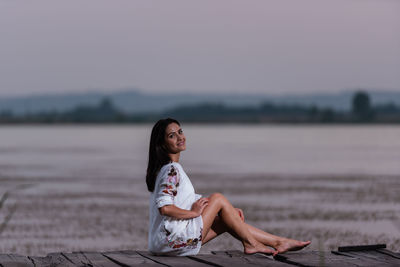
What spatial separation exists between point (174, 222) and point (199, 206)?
24 cm

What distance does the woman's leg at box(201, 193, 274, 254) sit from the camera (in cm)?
689

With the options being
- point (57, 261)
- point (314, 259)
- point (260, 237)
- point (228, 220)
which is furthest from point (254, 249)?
point (57, 261)

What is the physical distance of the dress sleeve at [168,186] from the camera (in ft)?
21.6

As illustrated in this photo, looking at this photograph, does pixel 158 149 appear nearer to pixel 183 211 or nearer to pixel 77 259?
pixel 183 211

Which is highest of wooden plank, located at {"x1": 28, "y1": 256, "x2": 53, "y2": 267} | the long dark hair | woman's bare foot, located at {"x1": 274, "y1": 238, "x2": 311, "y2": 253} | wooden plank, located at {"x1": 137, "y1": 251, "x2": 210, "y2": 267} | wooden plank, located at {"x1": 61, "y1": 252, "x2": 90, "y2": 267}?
the long dark hair

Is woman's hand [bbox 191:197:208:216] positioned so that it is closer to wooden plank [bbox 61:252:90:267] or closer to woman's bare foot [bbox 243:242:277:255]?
woman's bare foot [bbox 243:242:277:255]

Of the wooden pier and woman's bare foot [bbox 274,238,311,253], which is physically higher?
woman's bare foot [bbox 274,238,311,253]

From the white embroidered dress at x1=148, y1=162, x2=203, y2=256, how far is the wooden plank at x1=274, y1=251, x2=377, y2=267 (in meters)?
0.73

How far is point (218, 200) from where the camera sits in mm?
6926

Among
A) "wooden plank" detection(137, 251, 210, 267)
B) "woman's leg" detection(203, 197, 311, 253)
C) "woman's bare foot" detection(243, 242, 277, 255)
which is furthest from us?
"woman's leg" detection(203, 197, 311, 253)

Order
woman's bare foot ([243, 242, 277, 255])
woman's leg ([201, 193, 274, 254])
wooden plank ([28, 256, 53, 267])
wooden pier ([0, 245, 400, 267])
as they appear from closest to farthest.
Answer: wooden pier ([0, 245, 400, 267]), wooden plank ([28, 256, 53, 267]), woman's leg ([201, 193, 274, 254]), woman's bare foot ([243, 242, 277, 255])

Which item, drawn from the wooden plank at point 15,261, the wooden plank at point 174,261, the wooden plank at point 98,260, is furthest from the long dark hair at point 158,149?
the wooden plank at point 15,261

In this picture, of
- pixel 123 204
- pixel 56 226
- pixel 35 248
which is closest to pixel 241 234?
pixel 35 248

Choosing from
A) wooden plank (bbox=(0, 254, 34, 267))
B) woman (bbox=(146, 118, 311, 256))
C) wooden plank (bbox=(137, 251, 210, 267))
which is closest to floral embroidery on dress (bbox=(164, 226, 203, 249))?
woman (bbox=(146, 118, 311, 256))
